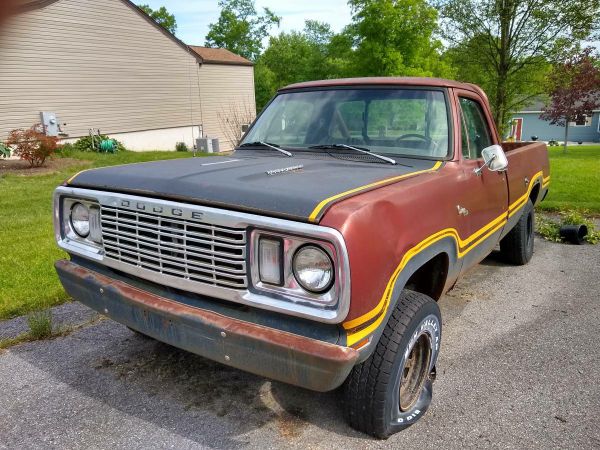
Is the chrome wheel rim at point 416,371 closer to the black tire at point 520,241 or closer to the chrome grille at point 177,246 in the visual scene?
the chrome grille at point 177,246

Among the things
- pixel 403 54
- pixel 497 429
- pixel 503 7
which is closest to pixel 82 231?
pixel 497 429

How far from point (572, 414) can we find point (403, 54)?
63.9 ft

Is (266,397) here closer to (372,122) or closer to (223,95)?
(372,122)

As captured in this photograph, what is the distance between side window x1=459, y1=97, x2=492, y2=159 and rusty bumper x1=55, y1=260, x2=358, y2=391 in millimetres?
2114

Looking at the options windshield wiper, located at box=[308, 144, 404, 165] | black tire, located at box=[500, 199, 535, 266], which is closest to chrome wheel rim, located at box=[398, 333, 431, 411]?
windshield wiper, located at box=[308, 144, 404, 165]

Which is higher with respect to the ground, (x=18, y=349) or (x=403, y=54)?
(x=403, y=54)

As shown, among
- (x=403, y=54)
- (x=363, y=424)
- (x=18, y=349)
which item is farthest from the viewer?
(x=403, y=54)

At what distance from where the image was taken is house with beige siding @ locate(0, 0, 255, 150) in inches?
712

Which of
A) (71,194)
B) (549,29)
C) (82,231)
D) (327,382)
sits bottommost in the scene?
(327,382)

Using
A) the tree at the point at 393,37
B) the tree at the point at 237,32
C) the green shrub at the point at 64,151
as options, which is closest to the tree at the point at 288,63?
the tree at the point at 237,32

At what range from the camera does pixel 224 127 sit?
29281 mm

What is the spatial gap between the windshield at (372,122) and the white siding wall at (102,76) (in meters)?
14.9

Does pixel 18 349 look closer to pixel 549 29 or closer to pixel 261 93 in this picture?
pixel 549 29

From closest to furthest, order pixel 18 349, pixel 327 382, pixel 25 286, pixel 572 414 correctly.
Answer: pixel 327 382
pixel 572 414
pixel 18 349
pixel 25 286
